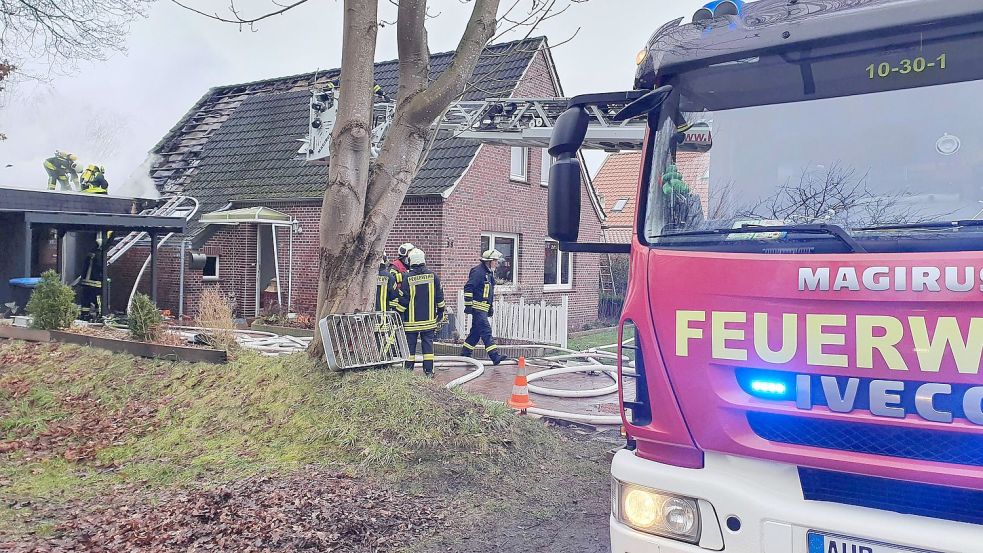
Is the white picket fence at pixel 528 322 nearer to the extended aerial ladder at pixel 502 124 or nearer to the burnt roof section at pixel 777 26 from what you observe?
the extended aerial ladder at pixel 502 124

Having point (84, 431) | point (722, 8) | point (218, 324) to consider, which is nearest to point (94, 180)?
point (218, 324)

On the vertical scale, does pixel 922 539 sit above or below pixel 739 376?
below

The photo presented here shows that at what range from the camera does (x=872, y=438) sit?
2.57 meters

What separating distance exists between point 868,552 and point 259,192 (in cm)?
1673

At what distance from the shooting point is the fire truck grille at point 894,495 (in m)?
2.43

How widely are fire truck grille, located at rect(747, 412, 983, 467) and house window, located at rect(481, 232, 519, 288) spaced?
1372 centimetres

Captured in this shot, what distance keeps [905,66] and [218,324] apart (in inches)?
281

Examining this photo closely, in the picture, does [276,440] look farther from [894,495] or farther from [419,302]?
[894,495]

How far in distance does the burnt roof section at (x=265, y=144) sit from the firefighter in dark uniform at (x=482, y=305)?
131 inches

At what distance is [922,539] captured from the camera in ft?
7.79

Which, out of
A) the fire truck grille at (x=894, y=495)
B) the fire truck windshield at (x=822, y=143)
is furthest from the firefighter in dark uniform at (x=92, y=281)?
the fire truck grille at (x=894, y=495)

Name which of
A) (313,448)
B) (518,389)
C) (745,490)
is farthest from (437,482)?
(745,490)

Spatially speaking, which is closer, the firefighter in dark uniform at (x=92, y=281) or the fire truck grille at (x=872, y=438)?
the fire truck grille at (x=872, y=438)

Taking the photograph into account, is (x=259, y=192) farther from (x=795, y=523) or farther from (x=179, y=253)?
(x=795, y=523)
